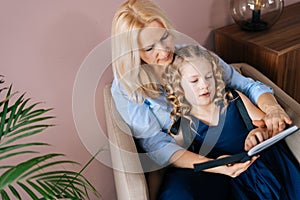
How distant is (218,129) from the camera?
1.17m

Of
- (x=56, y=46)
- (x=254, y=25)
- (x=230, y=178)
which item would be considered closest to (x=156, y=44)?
(x=56, y=46)

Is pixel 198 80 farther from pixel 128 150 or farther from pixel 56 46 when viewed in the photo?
pixel 56 46

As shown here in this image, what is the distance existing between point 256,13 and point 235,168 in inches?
29.3

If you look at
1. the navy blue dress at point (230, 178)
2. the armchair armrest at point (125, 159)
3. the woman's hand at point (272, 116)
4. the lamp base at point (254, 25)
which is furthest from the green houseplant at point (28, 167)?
the lamp base at point (254, 25)

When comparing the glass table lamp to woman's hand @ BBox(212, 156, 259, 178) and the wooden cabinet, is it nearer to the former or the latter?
the wooden cabinet

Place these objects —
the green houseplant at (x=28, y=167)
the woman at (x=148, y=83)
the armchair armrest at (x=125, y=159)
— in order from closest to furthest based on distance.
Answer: the green houseplant at (x=28, y=167)
the armchair armrest at (x=125, y=159)
the woman at (x=148, y=83)

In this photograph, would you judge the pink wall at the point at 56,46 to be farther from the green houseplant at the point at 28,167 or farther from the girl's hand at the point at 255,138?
the girl's hand at the point at 255,138

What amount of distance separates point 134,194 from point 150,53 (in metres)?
0.43

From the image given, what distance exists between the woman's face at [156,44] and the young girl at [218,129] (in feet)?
0.10

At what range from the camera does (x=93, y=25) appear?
130cm

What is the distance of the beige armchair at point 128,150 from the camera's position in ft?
3.27

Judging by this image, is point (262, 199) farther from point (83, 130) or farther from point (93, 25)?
point (93, 25)

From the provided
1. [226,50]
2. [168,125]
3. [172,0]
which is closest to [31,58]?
[168,125]

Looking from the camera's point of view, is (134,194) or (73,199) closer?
(73,199)
